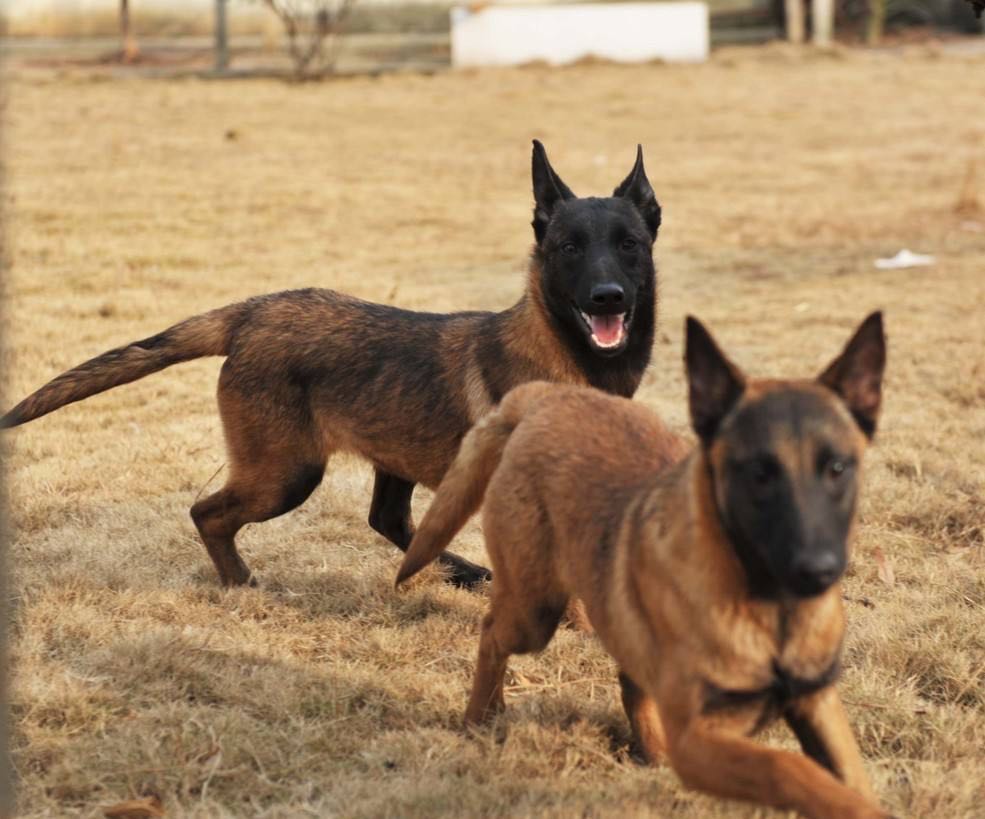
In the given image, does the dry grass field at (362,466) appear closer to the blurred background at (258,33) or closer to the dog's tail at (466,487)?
the dog's tail at (466,487)

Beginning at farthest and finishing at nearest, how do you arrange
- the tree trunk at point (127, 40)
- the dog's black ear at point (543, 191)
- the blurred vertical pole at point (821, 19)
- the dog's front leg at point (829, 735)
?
the blurred vertical pole at point (821, 19), the tree trunk at point (127, 40), the dog's black ear at point (543, 191), the dog's front leg at point (829, 735)

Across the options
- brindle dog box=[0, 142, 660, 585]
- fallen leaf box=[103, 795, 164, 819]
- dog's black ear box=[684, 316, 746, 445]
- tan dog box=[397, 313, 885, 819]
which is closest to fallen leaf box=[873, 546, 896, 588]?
brindle dog box=[0, 142, 660, 585]

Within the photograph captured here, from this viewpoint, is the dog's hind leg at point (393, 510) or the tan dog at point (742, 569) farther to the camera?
the dog's hind leg at point (393, 510)

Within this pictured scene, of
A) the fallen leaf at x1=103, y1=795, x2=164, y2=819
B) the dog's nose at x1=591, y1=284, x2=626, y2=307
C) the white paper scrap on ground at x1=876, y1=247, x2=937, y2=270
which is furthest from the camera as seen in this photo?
the white paper scrap on ground at x1=876, y1=247, x2=937, y2=270

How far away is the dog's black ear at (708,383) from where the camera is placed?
3441mm

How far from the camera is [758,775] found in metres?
3.19

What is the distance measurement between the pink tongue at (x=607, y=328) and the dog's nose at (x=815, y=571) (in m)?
2.40

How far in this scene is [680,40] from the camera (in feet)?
81.7

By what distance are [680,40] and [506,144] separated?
26.0 ft

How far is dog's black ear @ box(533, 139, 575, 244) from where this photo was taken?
19.4 ft

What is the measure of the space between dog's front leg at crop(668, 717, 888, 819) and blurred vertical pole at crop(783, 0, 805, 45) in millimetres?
24387

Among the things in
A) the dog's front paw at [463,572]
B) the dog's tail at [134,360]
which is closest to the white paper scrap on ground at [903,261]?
the dog's front paw at [463,572]

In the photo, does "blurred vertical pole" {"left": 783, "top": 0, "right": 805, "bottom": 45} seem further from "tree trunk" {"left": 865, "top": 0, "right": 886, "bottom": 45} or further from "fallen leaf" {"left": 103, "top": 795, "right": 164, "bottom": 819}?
"fallen leaf" {"left": 103, "top": 795, "right": 164, "bottom": 819}

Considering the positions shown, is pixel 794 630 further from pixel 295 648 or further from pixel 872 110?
pixel 872 110
